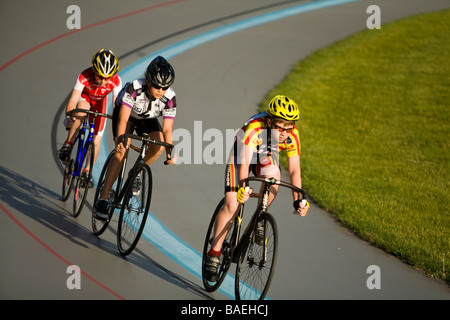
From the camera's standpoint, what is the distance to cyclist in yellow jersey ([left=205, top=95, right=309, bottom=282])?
5031mm

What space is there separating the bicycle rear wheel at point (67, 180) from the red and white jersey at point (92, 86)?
2.31 feet

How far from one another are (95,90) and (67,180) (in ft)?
3.25

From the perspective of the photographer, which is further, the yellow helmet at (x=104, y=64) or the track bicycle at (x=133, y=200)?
the yellow helmet at (x=104, y=64)

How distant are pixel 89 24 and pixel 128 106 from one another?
24.8ft

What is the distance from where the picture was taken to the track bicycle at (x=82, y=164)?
6.31m

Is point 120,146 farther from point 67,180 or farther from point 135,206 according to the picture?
point 67,180

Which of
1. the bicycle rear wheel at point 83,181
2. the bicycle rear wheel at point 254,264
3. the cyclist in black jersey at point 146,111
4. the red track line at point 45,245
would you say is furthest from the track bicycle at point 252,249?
the bicycle rear wheel at point 83,181

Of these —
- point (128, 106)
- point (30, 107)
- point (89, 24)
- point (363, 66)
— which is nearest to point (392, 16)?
point (363, 66)

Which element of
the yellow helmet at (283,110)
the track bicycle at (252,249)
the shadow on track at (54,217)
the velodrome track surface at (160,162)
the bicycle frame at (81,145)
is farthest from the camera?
the bicycle frame at (81,145)

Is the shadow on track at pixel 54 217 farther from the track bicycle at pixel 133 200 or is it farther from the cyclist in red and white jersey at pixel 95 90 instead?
the cyclist in red and white jersey at pixel 95 90

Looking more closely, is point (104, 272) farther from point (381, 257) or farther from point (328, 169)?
point (328, 169)

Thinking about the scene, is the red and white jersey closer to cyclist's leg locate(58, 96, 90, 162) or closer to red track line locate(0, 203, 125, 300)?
cyclist's leg locate(58, 96, 90, 162)

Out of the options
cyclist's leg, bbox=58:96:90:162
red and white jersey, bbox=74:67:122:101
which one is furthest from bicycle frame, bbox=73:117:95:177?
red and white jersey, bbox=74:67:122:101

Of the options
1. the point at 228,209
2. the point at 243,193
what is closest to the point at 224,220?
the point at 228,209
